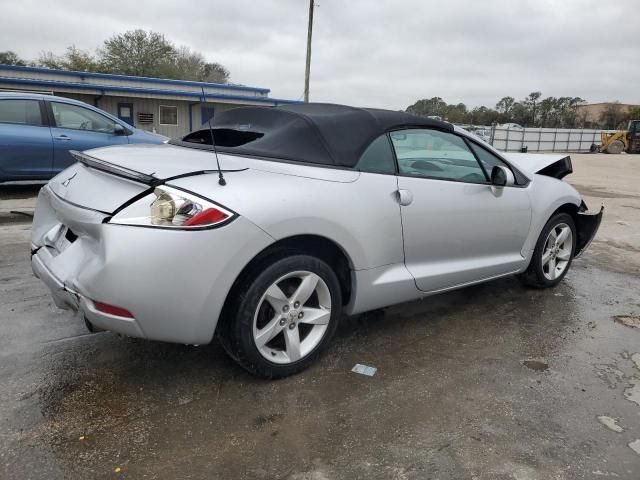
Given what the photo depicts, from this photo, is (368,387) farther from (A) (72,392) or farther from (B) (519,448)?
(A) (72,392)

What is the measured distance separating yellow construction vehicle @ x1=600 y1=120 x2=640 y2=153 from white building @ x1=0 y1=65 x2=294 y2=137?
2416 cm

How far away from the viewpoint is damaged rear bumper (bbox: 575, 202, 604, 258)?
181 inches

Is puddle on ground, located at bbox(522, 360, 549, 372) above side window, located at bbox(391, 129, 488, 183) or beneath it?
beneath

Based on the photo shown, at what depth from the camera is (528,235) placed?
13.1 feet

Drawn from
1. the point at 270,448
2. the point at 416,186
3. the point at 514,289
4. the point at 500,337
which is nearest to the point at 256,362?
the point at 270,448

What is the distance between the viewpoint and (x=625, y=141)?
1379 inches

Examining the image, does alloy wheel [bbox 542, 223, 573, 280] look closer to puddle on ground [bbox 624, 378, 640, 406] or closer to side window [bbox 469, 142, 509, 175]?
side window [bbox 469, 142, 509, 175]

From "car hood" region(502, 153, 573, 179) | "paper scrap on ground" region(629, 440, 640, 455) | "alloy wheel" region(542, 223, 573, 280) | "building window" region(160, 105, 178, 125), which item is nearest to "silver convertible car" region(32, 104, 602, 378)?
"alloy wheel" region(542, 223, 573, 280)

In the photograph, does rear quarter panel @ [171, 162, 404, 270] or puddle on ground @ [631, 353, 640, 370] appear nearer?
rear quarter panel @ [171, 162, 404, 270]

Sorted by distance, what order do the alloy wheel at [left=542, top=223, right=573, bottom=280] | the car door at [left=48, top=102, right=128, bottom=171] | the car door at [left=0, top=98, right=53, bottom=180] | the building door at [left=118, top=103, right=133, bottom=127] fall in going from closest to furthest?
the alloy wheel at [left=542, top=223, right=573, bottom=280] → the car door at [left=0, top=98, right=53, bottom=180] → the car door at [left=48, top=102, right=128, bottom=171] → the building door at [left=118, top=103, right=133, bottom=127]

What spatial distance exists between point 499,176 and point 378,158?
108cm

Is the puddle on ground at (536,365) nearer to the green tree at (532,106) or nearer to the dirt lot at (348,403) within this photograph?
the dirt lot at (348,403)

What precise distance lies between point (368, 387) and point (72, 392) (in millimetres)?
1560

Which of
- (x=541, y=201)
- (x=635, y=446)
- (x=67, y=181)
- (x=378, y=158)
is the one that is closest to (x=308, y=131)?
(x=378, y=158)
